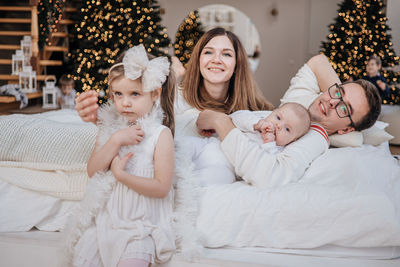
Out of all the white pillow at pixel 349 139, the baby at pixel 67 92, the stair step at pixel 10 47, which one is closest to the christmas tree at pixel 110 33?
the baby at pixel 67 92

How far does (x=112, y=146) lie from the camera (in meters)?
1.30

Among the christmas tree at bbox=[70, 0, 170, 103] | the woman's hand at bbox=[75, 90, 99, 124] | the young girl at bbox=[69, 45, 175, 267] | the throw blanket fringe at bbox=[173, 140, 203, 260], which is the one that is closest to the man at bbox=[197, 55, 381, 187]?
the throw blanket fringe at bbox=[173, 140, 203, 260]

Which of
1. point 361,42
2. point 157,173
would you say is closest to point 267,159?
point 157,173

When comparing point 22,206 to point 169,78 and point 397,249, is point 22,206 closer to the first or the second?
point 169,78

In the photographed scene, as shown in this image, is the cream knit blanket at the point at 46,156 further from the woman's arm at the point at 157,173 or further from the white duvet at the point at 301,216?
the white duvet at the point at 301,216

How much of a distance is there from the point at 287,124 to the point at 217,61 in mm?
659

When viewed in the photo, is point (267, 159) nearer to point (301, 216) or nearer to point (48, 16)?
point (301, 216)

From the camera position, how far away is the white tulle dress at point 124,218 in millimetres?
1218

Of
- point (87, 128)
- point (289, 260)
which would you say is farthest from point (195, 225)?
point (87, 128)

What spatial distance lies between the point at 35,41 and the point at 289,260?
609 centimetres

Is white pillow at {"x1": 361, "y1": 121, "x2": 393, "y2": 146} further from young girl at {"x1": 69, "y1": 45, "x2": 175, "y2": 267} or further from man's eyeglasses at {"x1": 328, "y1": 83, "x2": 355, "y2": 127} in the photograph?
young girl at {"x1": 69, "y1": 45, "x2": 175, "y2": 267}

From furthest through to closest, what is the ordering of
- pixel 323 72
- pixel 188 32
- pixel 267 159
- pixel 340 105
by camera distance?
pixel 188 32 < pixel 323 72 < pixel 340 105 < pixel 267 159

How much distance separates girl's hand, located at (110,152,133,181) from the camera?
4.14 feet

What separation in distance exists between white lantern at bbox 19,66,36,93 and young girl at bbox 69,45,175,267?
5225 mm
